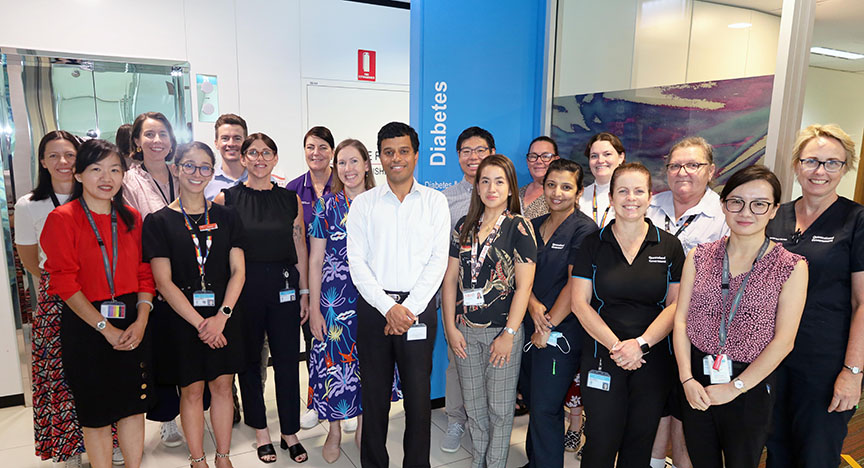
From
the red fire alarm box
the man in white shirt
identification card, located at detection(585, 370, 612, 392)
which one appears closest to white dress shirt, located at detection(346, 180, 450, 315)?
the man in white shirt

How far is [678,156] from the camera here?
2469 millimetres

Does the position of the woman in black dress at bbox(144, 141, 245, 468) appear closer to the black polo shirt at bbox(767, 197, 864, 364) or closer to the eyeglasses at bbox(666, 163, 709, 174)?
the eyeglasses at bbox(666, 163, 709, 174)

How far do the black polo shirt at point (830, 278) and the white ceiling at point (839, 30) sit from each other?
34.4 inches

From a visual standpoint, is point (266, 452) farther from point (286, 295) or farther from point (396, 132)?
point (396, 132)

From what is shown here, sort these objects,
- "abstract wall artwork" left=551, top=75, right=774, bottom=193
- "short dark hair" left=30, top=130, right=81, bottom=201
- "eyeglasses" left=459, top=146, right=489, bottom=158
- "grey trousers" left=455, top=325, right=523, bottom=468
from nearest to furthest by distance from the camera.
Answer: "grey trousers" left=455, top=325, right=523, bottom=468 < "abstract wall artwork" left=551, top=75, right=774, bottom=193 < "short dark hair" left=30, top=130, right=81, bottom=201 < "eyeglasses" left=459, top=146, right=489, bottom=158

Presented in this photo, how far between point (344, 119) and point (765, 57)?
341 centimetres

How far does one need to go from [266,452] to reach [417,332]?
4.51 ft

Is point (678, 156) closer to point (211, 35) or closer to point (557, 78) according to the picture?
point (557, 78)

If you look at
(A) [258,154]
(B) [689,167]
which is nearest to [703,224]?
(B) [689,167]

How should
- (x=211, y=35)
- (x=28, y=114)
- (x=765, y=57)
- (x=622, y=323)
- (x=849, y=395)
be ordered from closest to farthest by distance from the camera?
(x=849, y=395) → (x=622, y=323) → (x=765, y=57) → (x=28, y=114) → (x=211, y=35)

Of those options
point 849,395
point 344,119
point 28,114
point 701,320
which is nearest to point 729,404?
point 701,320

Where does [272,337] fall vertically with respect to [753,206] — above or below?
below

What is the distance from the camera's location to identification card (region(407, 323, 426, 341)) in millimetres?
2387

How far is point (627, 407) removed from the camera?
7.10 feet
